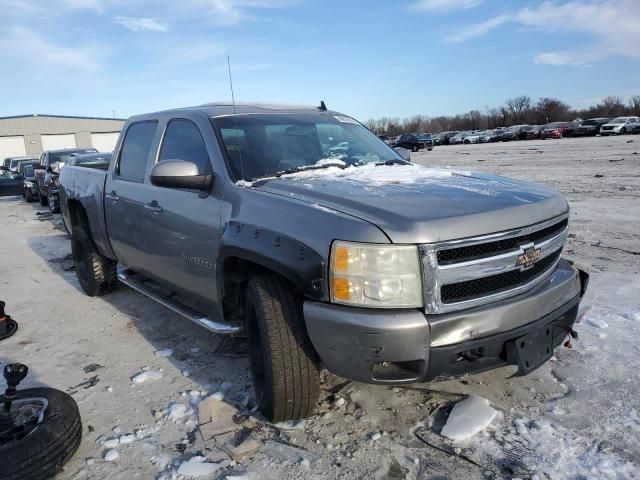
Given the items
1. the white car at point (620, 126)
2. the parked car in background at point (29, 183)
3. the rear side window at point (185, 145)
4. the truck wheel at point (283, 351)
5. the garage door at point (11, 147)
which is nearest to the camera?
the truck wheel at point (283, 351)

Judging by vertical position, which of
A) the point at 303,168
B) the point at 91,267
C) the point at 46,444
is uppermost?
the point at 303,168

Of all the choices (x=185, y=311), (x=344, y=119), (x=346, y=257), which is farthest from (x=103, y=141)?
(x=346, y=257)

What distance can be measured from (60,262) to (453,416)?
6.63m

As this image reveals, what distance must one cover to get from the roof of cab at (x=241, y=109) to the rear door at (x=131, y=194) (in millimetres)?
355

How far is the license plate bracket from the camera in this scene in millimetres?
2561

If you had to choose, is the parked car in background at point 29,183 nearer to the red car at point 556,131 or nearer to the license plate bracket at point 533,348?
the license plate bracket at point 533,348

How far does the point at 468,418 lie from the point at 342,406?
2.42 ft

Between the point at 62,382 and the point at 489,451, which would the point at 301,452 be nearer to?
the point at 489,451

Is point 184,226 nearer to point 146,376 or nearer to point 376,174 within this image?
point 146,376

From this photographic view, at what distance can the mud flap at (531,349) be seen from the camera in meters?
2.55

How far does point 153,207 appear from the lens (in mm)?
3932

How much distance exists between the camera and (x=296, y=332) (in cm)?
270

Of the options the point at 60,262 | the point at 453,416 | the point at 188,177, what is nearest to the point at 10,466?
the point at 188,177

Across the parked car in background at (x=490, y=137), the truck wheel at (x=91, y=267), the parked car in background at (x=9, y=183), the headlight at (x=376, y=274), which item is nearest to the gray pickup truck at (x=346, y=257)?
the headlight at (x=376, y=274)
